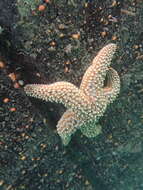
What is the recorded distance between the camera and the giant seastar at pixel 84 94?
9.60 ft

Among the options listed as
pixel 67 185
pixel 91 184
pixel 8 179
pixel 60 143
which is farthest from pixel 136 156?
pixel 8 179

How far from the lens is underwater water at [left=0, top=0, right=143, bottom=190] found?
2.93 m

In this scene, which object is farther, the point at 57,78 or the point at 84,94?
the point at 57,78

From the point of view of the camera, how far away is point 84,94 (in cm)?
312

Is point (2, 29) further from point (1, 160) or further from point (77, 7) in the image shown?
point (1, 160)

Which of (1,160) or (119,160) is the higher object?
(1,160)

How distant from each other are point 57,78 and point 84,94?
0.49 m

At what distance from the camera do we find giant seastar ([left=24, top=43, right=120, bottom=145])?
9.60 feet

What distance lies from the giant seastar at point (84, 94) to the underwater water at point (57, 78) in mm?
15

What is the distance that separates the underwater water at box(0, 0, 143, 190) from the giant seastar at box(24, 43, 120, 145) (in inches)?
0.6

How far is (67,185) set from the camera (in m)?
4.69

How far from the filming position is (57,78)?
338 cm

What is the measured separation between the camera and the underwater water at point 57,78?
293 centimetres

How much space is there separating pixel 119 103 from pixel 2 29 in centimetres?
237
